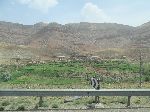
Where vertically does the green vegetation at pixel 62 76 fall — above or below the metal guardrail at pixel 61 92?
below

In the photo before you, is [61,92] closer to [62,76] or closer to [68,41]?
[62,76]

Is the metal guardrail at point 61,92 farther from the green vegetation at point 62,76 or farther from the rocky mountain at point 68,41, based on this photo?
the rocky mountain at point 68,41

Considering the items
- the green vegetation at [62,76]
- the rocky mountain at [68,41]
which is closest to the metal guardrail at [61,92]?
the green vegetation at [62,76]

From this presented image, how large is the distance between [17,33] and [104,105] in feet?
502

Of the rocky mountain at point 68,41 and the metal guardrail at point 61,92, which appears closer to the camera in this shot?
the metal guardrail at point 61,92

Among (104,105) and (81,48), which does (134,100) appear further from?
(81,48)

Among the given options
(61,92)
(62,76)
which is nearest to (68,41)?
(62,76)

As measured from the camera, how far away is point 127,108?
757 inches

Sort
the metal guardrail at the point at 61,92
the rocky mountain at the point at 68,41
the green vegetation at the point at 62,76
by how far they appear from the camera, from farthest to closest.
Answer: the rocky mountain at the point at 68,41, the green vegetation at the point at 62,76, the metal guardrail at the point at 61,92

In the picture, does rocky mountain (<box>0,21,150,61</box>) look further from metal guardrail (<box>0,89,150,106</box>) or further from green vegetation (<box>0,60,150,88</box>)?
metal guardrail (<box>0,89,150,106</box>)

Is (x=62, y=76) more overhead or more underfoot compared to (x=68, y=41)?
more underfoot

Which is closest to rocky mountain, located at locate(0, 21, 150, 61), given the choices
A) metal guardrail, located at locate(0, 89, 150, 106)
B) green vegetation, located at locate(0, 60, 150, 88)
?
green vegetation, located at locate(0, 60, 150, 88)

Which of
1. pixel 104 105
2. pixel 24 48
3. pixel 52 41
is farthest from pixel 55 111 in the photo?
pixel 52 41

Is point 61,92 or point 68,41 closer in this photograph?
point 61,92
